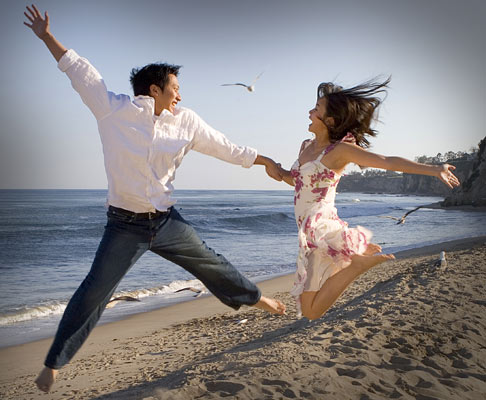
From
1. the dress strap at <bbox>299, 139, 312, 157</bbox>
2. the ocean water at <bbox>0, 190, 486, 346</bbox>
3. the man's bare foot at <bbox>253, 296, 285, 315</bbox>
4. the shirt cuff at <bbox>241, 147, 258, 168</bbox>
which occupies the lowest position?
the ocean water at <bbox>0, 190, 486, 346</bbox>

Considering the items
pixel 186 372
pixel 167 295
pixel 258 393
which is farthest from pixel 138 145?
pixel 167 295

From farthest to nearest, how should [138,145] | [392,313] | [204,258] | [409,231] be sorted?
[409,231], [392,313], [204,258], [138,145]

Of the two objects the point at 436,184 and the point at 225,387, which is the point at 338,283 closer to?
the point at 225,387

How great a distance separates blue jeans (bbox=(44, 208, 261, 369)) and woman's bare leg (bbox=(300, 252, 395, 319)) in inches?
36.5

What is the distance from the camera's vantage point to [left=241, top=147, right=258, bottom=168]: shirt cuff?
334 centimetres

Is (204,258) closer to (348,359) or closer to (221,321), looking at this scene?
(348,359)

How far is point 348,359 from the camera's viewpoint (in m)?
4.13

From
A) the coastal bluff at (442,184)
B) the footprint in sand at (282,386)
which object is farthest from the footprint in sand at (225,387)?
the coastal bluff at (442,184)

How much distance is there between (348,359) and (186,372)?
1.45 m

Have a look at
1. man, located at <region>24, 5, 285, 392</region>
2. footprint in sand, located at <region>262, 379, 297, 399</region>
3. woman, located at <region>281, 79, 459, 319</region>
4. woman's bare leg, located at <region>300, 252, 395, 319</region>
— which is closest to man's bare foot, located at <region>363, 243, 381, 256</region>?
woman, located at <region>281, 79, 459, 319</region>

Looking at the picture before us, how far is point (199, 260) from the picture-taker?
294 centimetres

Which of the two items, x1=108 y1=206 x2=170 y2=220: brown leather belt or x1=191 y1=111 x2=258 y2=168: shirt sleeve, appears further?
x1=191 y1=111 x2=258 y2=168: shirt sleeve

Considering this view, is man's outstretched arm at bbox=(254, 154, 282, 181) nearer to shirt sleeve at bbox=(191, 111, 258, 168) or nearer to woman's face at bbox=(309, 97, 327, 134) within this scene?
shirt sleeve at bbox=(191, 111, 258, 168)

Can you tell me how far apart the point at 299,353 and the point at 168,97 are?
2.74 m
